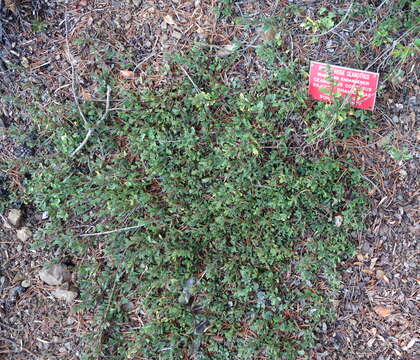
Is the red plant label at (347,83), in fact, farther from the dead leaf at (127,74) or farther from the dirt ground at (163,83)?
the dead leaf at (127,74)

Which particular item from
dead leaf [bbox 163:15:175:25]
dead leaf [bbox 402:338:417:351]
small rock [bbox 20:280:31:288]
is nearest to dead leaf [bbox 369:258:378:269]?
dead leaf [bbox 402:338:417:351]

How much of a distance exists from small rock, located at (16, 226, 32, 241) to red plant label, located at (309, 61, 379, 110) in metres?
2.87

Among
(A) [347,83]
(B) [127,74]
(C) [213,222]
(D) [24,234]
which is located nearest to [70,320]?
(D) [24,234]

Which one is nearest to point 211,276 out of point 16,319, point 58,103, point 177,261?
point 177,261

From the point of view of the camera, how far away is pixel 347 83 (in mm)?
3352

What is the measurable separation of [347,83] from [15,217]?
3.19m

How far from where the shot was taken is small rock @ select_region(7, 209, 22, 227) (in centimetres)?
362

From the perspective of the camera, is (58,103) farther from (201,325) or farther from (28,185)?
(201,325)

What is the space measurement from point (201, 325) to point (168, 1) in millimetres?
2897

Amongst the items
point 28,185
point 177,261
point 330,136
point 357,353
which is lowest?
point 357,353

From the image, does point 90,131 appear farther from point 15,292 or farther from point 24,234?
point 15,292

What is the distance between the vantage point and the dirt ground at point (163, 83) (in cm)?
337

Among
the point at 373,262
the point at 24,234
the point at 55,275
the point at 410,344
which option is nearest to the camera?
the point at 410,344

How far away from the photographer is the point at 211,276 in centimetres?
332
